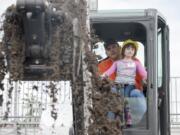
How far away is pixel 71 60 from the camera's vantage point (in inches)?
161

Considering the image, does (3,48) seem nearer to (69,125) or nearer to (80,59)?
(80,59)

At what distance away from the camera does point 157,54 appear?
5.32 m

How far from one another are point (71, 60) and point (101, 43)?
1396 millimetres

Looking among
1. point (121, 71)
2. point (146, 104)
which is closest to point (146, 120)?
point (146, 104)

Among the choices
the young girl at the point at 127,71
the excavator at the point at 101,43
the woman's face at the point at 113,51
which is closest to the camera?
the excavator at the point at 101,43

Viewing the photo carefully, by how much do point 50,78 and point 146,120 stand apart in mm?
1509

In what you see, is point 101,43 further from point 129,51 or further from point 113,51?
point 129,51

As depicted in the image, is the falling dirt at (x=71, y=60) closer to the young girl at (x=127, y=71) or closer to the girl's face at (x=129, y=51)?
the young girl at (x=127, y=71)

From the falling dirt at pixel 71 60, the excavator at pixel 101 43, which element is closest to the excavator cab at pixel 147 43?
the excavator at pixel 101 43

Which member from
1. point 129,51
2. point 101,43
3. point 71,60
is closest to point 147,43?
point 129,51

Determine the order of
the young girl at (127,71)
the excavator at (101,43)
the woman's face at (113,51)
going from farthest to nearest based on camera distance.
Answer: the woman's face at (113,51) < the young girl at (127,71) < the excavator at (101,43)

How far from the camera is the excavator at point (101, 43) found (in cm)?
397

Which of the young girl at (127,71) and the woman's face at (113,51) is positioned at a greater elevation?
the woman's face at (113,51)

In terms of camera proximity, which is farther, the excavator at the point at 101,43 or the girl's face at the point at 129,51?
the girl's face at the point at 129,51
